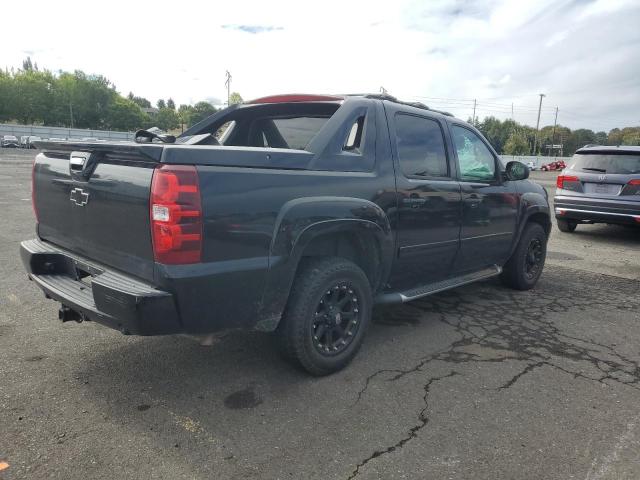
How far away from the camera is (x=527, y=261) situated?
5684 mm

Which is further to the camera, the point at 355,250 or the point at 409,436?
the point at 355,250

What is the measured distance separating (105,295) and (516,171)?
13.8 feet

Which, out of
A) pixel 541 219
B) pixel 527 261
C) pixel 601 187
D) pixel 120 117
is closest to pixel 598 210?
pixel 601 187

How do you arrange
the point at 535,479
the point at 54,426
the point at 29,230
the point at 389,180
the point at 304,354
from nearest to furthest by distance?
the point at 535,479
the point at 54,426
the point at 304,354
the point at 389,180
the point at 29,230

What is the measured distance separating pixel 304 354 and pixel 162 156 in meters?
1.52

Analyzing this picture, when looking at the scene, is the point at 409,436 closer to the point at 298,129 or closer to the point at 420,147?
the point at 420,147

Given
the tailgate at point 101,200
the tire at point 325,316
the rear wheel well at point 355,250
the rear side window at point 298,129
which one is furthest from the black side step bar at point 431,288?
the tailgate at point 101,200

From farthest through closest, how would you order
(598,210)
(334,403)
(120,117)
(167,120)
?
(167,120), (120,117), (598,210), (334,403)

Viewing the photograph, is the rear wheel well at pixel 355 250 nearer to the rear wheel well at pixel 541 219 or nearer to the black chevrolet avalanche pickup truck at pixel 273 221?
the black chevrolet avalanche pickup truck at pixel 273 221

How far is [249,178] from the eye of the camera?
2.69 metres

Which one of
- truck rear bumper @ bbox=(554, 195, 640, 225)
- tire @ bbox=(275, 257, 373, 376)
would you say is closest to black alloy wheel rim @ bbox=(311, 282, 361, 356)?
tire @ bbox=(275, 257, 373, 376)

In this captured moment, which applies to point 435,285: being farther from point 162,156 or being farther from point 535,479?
point 162,156

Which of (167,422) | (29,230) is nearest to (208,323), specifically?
(167,422)

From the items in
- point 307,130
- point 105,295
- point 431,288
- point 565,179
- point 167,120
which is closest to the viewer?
point 105,295
